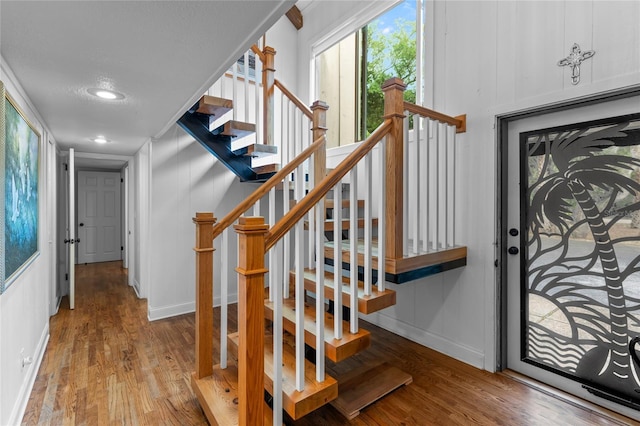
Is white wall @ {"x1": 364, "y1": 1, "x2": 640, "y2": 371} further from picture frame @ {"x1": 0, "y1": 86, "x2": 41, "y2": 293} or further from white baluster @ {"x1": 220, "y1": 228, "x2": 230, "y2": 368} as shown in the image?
picture frame @ {"x1": 0, "y1": 86, "x2": 41, "y2": 293}

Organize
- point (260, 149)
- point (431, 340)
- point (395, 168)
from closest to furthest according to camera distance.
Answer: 1. point (395, 168)
2. point (431, 340)
3. point (260, 149)

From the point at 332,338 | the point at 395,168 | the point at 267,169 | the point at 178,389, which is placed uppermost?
the point at 267,169

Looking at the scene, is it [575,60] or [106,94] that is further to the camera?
[106,94]

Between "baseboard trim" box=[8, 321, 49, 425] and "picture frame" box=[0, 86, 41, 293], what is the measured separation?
720 mm

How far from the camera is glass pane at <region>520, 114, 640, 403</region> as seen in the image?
1.89m

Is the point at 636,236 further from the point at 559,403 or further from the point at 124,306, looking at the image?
the point at 124,306

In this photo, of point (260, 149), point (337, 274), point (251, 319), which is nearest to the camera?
point (251, 319)

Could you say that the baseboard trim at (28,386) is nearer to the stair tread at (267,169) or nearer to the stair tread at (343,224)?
the stair tread at (343,224)

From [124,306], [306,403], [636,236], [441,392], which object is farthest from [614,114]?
[124,306]

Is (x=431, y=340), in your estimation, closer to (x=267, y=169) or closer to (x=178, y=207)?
(x=267, y=169)

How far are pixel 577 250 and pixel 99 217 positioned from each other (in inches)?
301

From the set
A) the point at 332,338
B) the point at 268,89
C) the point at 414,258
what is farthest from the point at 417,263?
the point at 268,89

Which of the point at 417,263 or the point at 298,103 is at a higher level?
the point at 298,103

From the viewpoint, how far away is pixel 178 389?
86.4 inches
